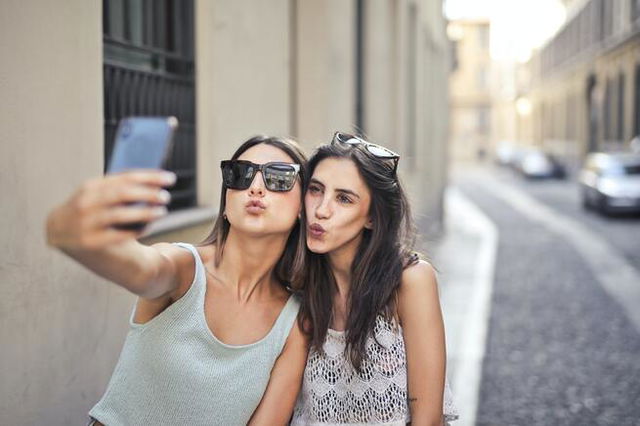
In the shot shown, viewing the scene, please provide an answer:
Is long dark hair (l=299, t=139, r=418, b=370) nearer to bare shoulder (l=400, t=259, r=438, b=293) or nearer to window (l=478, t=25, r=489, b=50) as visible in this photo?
bare shoulder (l=400, t=259, r=438, b=293)

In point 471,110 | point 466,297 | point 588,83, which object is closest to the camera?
point 466,297

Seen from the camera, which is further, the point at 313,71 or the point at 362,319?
the point at 313,71

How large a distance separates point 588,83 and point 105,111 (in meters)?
45.4

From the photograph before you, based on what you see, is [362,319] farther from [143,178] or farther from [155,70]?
[155,70]

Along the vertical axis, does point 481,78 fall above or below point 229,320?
above

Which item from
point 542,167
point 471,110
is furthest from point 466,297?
point 471,110

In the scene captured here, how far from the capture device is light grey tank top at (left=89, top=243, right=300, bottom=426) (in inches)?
95.7

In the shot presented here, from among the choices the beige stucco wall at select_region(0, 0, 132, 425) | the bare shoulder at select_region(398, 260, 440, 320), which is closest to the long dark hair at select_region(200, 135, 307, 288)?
the bare shoulder at select_region(398, 260, 440, 320)

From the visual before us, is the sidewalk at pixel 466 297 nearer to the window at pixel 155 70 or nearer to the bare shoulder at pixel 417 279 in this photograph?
the bare shoulder at pixel 417 279

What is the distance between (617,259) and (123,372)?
1271cm

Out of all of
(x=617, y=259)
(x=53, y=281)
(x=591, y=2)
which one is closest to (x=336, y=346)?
(x=53, y=281)

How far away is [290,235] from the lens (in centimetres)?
286

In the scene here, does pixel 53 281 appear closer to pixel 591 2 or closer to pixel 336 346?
pixel 336 346

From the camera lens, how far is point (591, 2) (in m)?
45.7
